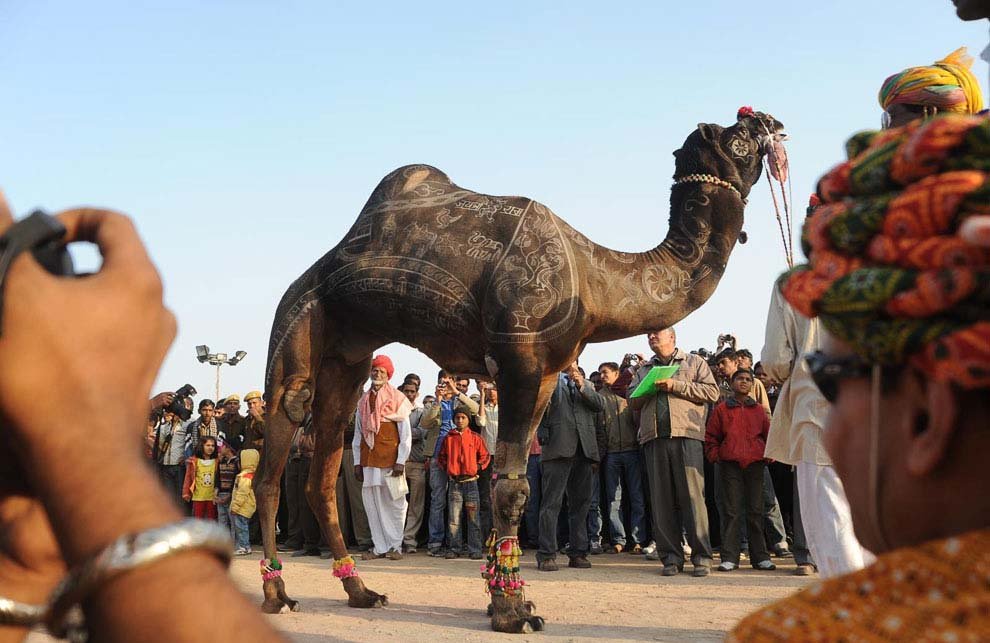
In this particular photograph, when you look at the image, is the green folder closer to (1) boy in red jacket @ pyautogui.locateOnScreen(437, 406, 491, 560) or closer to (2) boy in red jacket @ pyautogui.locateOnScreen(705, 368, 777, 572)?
(2) boy in red jacket @ pyautogui.locateOnScreen(705, 368, 777, 572)

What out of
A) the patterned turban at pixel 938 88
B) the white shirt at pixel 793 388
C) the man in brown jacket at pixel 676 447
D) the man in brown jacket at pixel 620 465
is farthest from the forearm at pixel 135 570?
the man in brown jacket at pixel 620 465

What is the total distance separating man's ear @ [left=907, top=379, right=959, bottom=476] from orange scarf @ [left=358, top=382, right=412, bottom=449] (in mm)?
11844

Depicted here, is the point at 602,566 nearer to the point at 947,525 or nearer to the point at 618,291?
the point at 618,291

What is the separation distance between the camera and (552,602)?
8.12 meters

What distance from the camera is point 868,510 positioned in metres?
1.18

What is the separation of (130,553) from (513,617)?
6.03m

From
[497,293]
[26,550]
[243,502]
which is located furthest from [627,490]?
[26,550]

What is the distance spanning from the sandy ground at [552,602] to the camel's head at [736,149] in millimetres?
3200

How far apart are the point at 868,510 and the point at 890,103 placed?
378 cm

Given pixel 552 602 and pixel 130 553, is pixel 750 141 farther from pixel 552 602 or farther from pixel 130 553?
pixel 130 553

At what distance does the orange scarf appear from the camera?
1277cm

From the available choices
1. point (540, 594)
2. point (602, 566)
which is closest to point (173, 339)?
point (540, 594)

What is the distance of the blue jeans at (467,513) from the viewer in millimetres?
13016

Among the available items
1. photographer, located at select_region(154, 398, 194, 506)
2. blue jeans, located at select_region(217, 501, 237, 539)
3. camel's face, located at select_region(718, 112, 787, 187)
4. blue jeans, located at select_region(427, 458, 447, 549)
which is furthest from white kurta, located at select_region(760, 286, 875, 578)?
photographer, located at select_region(154, 398, 194, 506)
